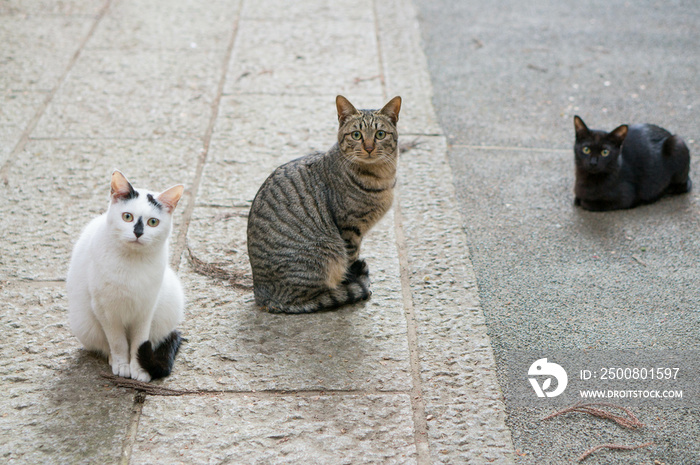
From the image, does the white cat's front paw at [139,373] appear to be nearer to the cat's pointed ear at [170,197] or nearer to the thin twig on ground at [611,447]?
the cat's pointed ear at [170,197]

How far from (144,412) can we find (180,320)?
20.0 inches

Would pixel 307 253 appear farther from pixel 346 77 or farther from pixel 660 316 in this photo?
pixel 346 77

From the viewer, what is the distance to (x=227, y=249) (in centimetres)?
407

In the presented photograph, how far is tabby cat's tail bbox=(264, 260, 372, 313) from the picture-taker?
355 centimetres

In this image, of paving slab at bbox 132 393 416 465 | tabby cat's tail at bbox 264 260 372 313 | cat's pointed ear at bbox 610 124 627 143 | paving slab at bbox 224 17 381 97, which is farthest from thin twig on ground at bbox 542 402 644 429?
paving slab at bbox 224 17 381 97

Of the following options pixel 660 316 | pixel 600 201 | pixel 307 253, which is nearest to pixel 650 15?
pixel 600 201

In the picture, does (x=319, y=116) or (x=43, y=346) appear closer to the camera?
(x=43, y=346)

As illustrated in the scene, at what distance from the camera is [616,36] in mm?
7527

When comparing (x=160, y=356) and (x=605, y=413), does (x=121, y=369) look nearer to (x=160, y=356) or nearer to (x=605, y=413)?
(x=160, y=356)

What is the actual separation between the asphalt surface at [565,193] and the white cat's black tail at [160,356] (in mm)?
1519

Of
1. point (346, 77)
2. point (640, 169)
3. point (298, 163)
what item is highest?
point (298, 163)

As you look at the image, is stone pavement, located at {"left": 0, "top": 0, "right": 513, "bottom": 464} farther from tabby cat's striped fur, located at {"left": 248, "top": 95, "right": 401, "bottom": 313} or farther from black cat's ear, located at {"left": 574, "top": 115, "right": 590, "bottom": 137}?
black cat's ear, located at {"left": 574, "top": 115, "right": 590, "bottom": 137}

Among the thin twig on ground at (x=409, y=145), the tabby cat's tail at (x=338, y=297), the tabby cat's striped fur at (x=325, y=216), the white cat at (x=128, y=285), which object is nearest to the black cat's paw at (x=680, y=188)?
the thin twig on ground at (x=409, y=145)

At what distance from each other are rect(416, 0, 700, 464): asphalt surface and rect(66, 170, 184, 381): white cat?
5.20ft
